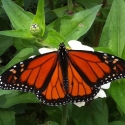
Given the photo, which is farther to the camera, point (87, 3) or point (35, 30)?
point (87, 3)

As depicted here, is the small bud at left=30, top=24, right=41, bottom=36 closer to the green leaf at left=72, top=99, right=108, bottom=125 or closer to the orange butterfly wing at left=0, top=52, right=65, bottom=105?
the orange butterfly wing at left=0, top=52, right=65, bottom=105

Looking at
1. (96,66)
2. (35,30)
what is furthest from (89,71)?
(35,30)

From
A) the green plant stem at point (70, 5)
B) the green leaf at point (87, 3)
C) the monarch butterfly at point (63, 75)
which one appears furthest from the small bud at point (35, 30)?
the green leaf at point (87, 3)

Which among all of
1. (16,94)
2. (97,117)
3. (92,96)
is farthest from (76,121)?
(92,96)

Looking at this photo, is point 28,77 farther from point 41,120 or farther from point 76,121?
point 41,120

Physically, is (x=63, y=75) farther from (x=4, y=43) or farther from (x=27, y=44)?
(x=4, y=43)

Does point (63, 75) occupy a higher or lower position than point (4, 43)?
higher

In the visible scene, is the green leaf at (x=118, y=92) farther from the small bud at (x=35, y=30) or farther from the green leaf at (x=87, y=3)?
the green leaf at (x=87, y=3)
